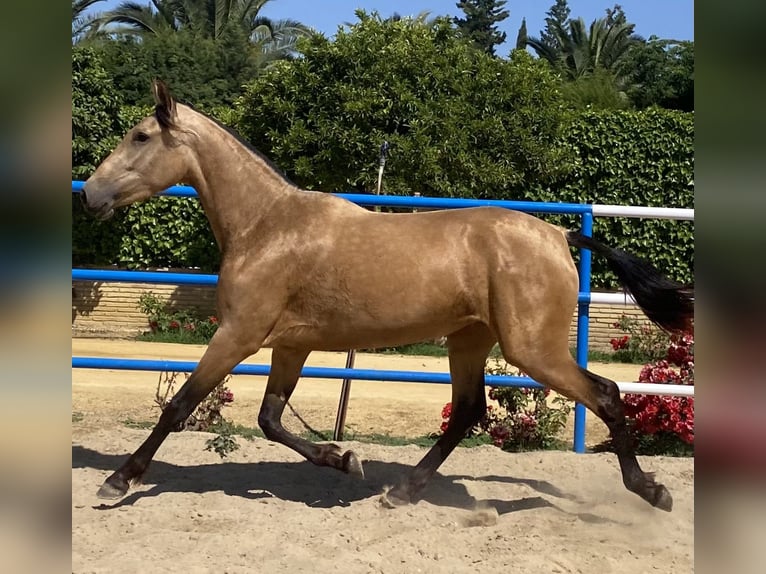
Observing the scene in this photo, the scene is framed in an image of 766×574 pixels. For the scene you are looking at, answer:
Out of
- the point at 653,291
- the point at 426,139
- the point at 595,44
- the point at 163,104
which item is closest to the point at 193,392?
the point at 163,104

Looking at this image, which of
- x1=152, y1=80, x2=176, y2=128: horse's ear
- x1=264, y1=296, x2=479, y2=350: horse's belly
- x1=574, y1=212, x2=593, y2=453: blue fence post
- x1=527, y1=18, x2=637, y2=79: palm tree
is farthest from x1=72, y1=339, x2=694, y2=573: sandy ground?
x1=527, y1=18, x2=637, y2=79: palm tree

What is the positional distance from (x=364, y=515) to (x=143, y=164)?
193cm

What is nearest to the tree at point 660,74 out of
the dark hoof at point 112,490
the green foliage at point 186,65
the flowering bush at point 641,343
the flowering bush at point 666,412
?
the flowering bush at point 641,343

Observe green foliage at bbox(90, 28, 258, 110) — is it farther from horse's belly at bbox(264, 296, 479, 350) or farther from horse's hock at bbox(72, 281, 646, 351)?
horse's belly at bbox(264, 296, 479, 350)

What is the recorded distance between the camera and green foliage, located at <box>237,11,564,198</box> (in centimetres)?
1127

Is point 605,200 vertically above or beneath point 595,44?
beneath

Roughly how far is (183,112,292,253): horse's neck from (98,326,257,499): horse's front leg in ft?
1.65

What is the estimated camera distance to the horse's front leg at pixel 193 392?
3.74 meters

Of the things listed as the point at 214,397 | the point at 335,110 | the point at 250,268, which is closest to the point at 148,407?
the point at 214,397

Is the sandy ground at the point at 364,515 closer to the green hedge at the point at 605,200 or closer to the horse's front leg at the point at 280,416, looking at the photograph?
the horse's front leg at the point at 280,416

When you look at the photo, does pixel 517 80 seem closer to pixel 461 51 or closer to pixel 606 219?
pixel 461 51

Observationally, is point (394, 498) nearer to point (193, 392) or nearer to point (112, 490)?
point (193, 392)

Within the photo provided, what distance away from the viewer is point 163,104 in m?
3.81
